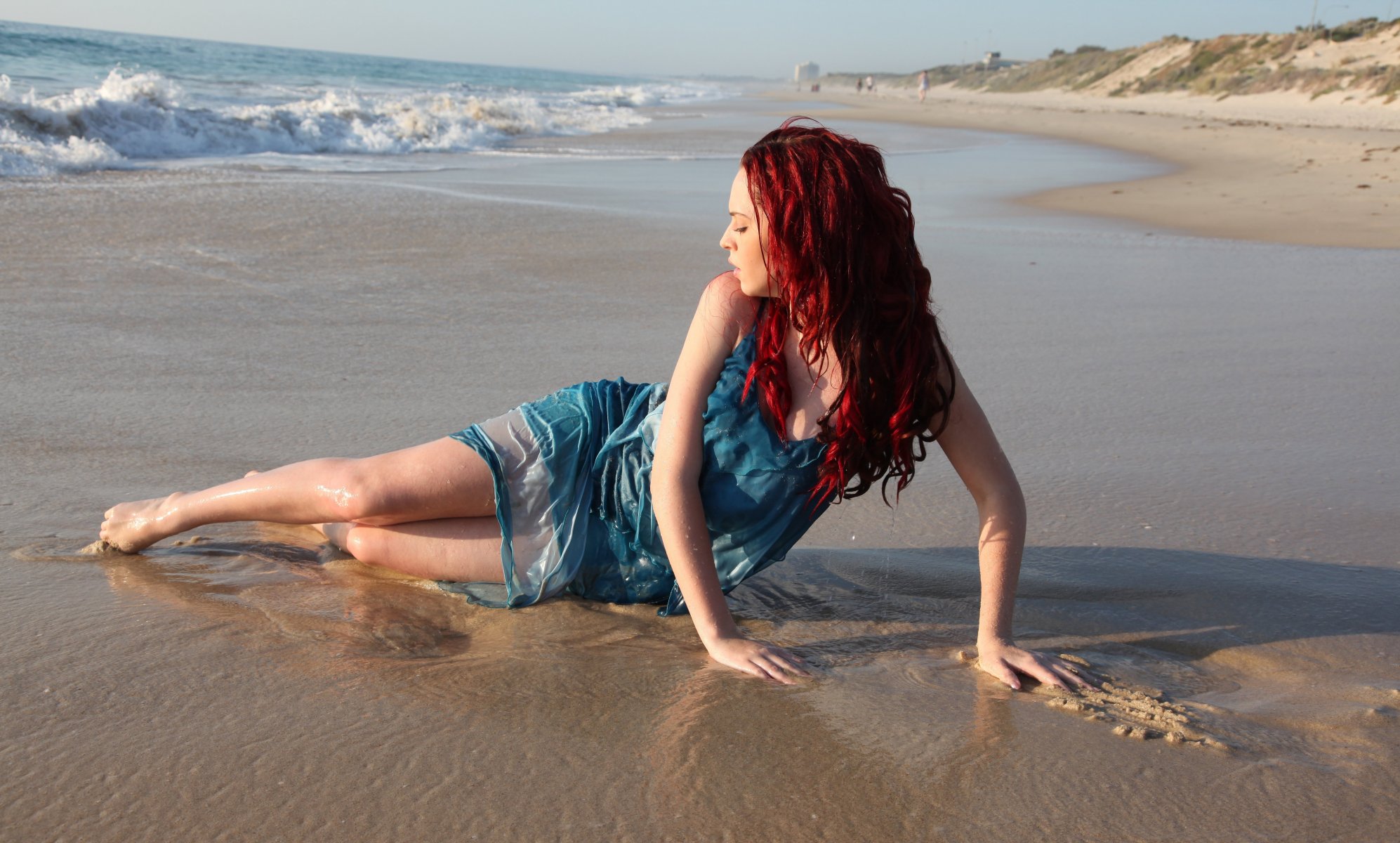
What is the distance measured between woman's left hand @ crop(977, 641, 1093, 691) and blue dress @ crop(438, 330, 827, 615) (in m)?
0.45

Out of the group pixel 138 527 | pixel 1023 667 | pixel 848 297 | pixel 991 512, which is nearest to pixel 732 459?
pixel 848 297

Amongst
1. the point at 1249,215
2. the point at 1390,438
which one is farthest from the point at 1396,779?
the point at 1249,215

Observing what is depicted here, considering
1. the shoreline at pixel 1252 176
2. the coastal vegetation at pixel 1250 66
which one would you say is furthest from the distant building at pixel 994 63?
the shoreline at pixel 1252 176

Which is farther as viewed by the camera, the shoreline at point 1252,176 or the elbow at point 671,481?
the shoreline at point 1252,176

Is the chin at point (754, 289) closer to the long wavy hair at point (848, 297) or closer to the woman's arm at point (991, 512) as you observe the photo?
the long wavy hair at point (848, 297)

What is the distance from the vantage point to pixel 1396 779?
69.1 inches

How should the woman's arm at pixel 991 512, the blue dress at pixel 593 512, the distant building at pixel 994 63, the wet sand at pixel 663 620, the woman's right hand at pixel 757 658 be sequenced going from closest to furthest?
the wet sand at pixel 663 620 < the woman's right hand at pixel 757 658 < the woman's arm at pixel 991 512 < the blue dress at pixel 593 512 < the distant building at pixel 994 63

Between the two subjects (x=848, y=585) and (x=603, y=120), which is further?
(x=603, y=120)

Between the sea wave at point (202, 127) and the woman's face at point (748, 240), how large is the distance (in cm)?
907

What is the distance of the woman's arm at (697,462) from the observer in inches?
83.9

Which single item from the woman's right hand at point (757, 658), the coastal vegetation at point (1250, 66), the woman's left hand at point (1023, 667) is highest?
the coastal vegetation at point (1250, 66)

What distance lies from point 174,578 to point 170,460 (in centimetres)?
90

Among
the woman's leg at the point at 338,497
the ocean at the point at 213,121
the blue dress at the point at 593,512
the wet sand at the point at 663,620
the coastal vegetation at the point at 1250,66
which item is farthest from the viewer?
the coastal vegetation at the point at 1250,66

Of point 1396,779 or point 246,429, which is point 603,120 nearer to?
point 246,429
